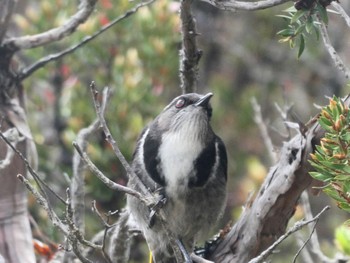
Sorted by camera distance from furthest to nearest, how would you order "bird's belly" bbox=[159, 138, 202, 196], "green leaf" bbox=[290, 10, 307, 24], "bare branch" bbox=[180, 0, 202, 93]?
"bird's belly" bbox=[159, 138, 202, 196]
"bare branch" bbox=[180, 0, 202, 93]
"green leaf" bbox=[290, 10, 307, 24]

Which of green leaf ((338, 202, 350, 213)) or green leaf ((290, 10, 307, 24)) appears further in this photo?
green leaf ((290, 10, 307, 24))

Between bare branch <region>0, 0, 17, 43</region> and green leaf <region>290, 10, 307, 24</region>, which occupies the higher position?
bare branch <region>0, 0, 17, 43</region>

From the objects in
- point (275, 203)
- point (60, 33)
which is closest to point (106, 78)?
point (60, 33)

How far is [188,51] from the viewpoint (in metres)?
4.41

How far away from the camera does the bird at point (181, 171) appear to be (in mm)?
4465

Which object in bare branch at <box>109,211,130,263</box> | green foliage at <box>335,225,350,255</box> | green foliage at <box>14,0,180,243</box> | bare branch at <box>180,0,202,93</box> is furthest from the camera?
green foliage at <box>14,0,180,243</box>

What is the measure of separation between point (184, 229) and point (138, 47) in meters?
2.50

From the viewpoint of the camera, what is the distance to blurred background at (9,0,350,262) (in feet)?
21.1

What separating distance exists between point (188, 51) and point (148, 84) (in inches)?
87.3

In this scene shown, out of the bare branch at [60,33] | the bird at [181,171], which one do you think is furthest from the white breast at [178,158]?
the bare branch at [60,33]

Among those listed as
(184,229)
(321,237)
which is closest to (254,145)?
(321,237)

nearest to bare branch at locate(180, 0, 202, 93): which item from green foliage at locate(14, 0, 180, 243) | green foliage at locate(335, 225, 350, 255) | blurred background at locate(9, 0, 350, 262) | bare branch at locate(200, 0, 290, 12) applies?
bare branch at locate(200, 0, 290, 12)

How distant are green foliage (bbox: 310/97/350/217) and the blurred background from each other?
2.20 metres

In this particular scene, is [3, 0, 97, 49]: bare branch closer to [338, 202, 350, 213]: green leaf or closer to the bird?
the bird
